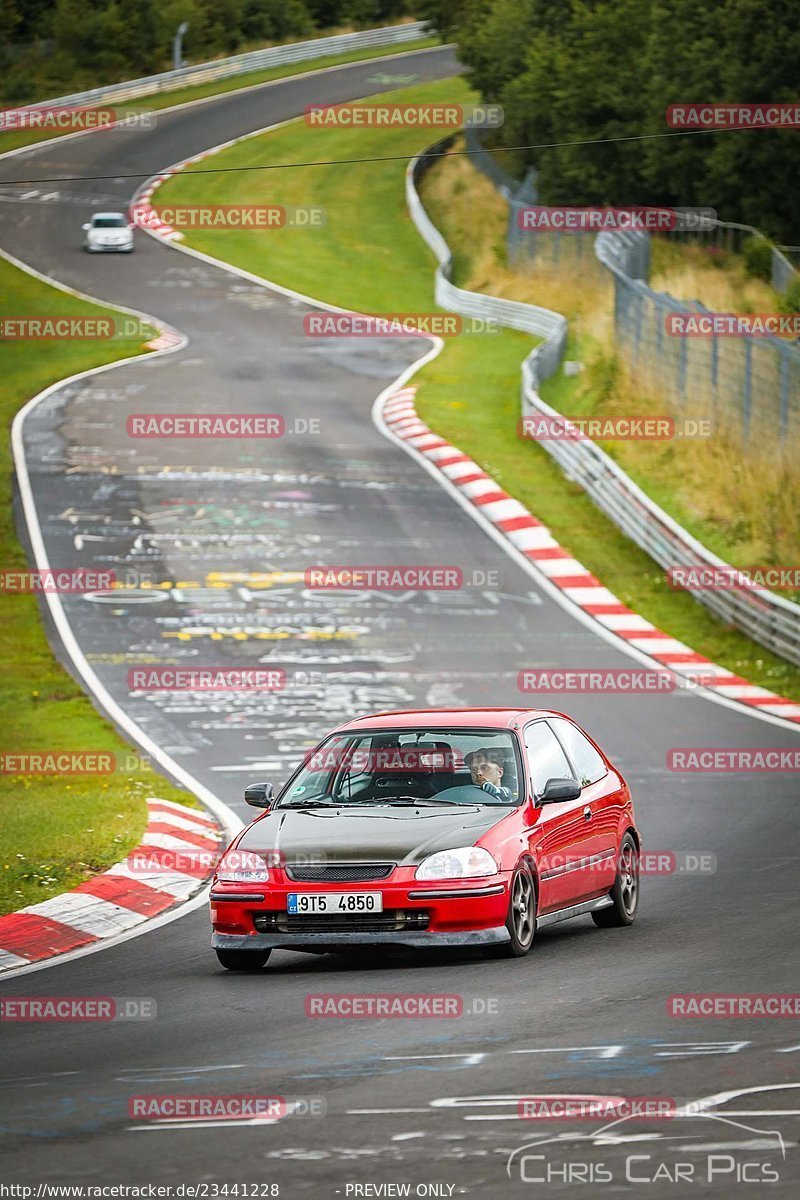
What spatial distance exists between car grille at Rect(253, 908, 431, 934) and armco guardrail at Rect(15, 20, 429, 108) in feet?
232

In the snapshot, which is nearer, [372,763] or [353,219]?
[372,763]

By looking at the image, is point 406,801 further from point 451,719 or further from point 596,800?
point 596,800

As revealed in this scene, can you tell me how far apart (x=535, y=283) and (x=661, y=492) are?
71.9ft

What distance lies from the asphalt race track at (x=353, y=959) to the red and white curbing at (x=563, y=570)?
1.72 ft

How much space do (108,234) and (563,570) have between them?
108 feet

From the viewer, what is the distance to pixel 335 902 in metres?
10.5

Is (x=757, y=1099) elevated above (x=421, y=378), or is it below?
above

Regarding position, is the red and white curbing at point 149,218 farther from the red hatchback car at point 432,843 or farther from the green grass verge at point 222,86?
the red hatchback car at point 432,843

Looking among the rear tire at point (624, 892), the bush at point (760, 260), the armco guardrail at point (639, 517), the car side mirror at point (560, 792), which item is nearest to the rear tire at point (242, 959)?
the car side mirror at point (560, 792)

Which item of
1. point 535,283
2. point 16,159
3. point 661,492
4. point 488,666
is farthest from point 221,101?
point 488,666

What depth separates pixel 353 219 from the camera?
64.9 m

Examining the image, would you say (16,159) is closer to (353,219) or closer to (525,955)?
(353,219)

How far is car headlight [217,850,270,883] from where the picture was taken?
1067 cm

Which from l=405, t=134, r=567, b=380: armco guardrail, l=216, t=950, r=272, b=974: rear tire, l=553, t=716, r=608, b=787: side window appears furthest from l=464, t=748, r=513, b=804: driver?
l=405, t=134, r=567, b=380: armco guardrail
